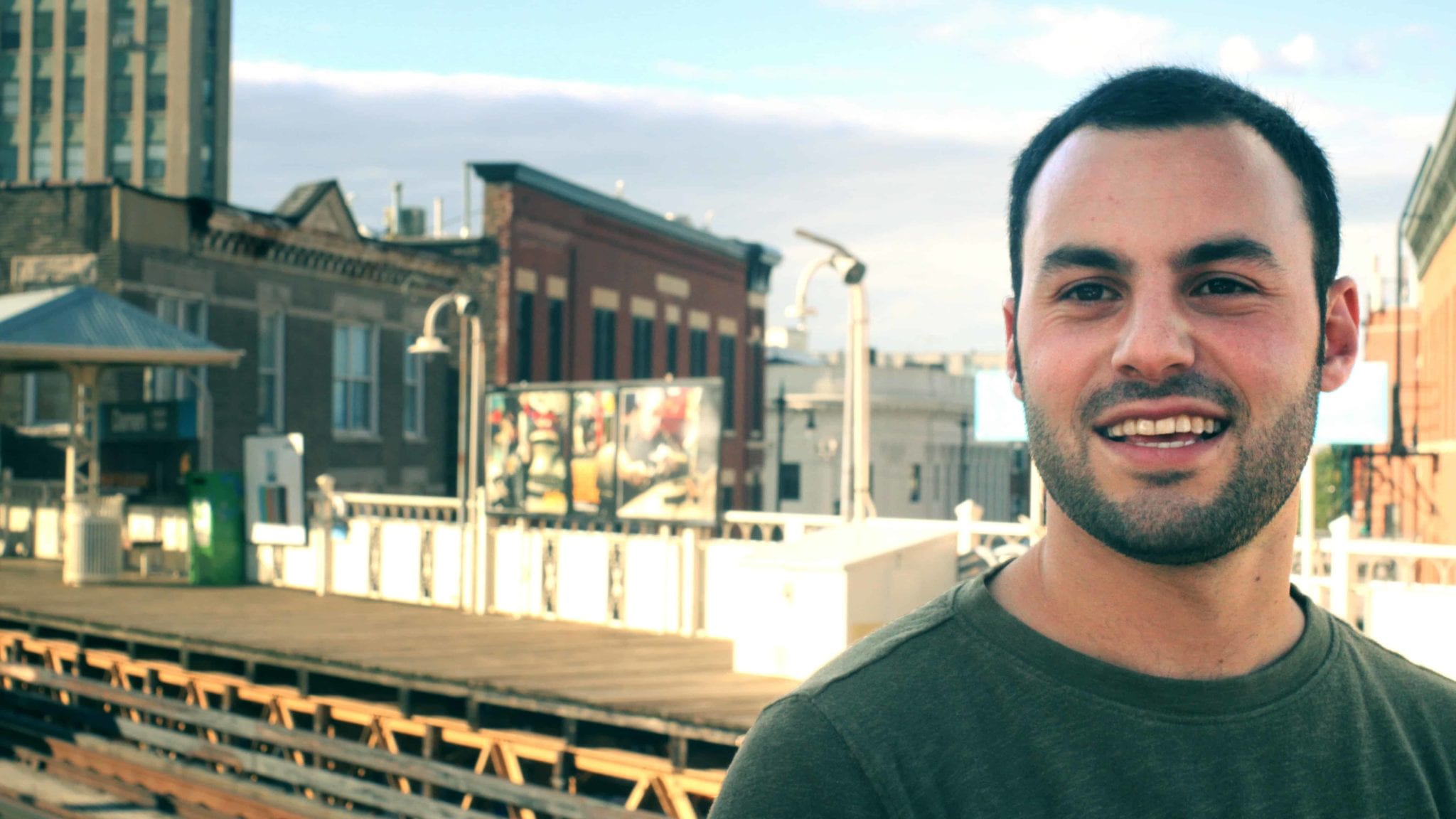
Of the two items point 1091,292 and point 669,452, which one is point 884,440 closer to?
point 669,452

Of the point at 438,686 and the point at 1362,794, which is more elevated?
the point at 1362,794

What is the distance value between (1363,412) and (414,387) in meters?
19.2

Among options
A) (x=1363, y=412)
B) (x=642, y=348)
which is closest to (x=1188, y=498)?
(x=1363, y=412)

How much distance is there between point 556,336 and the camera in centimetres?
3206

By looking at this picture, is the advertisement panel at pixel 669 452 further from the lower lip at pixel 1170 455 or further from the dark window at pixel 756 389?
the dark window at pixel 756 389

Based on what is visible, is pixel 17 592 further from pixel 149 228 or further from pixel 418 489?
pixel 418 489

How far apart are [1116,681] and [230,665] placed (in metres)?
14.9

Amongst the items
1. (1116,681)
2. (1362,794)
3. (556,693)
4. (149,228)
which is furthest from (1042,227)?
(149,228)

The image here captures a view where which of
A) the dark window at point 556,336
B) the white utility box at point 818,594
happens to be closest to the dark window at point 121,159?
the dark window at point 556,336

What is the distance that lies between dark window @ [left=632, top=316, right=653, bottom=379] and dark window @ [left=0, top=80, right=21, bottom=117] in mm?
69417

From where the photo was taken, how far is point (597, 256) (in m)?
33.3

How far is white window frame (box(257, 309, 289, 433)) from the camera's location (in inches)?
984

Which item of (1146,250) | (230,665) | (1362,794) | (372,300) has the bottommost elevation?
(230,665)

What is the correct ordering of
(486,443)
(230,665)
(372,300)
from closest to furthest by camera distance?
(230,665) → (486,443) → (372,300)
